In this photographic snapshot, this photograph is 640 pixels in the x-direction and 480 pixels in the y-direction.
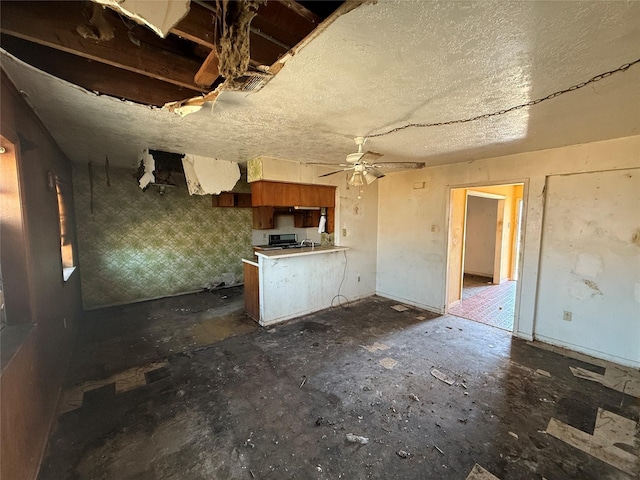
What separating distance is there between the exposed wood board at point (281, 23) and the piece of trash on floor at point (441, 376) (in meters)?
2.92

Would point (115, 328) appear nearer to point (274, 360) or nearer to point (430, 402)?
point (274, 360)

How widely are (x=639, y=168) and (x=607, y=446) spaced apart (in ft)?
8.47

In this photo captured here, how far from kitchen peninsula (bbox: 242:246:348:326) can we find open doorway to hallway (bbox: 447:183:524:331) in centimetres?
193

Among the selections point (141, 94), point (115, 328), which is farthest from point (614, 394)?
point (115, 328)

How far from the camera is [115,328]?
359 cm

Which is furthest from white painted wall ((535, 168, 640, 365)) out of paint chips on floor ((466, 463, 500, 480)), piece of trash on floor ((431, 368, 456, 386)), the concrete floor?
paint chips on floor ((466, 463, 500, 480))

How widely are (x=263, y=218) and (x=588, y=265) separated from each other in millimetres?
5307

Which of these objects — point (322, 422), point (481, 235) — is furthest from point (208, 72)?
point (481, 235)

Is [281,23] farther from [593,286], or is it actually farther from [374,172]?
[593,286]

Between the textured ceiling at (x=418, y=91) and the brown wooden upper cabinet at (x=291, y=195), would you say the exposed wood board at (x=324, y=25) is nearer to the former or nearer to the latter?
the textured ceiling at (x=418, y=91)

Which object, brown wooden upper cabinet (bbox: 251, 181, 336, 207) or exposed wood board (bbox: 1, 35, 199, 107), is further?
brown wooden upper cabinet (bbox: 251, 181, 336, 207)

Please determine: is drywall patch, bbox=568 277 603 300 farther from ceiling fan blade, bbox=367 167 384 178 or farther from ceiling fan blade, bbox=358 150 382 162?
ceiling fan blade, bbox=358 150 382 162

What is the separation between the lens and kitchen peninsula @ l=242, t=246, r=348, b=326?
368 centimetres

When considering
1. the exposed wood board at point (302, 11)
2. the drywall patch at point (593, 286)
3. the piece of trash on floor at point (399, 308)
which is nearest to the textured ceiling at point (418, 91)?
the exposed wood board at point (302, 11)
